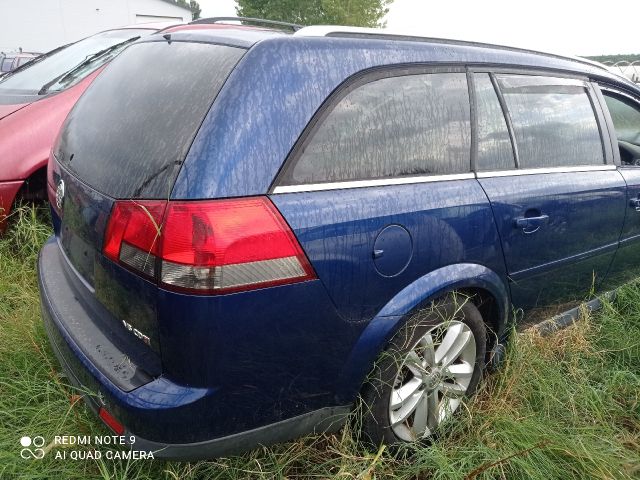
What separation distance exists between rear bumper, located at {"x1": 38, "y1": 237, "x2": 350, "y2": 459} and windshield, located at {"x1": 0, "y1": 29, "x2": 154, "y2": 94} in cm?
251

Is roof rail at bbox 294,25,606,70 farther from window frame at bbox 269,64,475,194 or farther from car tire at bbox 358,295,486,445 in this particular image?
car tire at bbox 358,295,486,445

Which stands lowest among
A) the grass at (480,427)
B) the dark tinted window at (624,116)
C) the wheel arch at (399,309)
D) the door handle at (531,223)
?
the grass at (480,427)

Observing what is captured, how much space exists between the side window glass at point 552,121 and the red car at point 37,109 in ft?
8.73

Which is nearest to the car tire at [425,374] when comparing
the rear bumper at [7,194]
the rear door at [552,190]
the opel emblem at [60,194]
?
the rear door at [552,190]

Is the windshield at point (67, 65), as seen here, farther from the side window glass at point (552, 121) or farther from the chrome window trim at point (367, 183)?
the side window glass at point (552, 121)

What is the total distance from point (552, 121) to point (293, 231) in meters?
1.62

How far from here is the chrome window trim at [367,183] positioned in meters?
1.53

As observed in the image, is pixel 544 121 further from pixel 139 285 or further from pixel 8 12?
pixel 8 12

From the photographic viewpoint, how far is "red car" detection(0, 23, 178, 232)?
9.88 ft

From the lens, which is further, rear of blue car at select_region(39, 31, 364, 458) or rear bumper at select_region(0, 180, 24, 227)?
rear bumper at select_region(0, 180, 24, 227)

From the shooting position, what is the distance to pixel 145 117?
171 cm

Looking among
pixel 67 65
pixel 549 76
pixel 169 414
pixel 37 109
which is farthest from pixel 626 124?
pixel 67 65

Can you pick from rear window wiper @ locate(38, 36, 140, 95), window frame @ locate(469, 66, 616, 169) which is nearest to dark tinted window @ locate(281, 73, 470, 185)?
window frame @ locate(469, 66, 616, 169)

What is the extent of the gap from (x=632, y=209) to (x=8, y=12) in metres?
33.8
